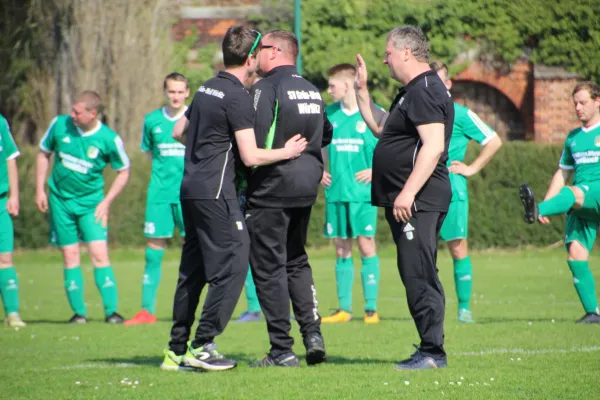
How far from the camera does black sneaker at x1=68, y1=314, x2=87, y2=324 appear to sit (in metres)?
11.2

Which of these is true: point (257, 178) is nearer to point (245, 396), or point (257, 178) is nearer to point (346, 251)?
point (245, 396)

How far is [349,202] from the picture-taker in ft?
37.3

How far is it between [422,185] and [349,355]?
196 cm

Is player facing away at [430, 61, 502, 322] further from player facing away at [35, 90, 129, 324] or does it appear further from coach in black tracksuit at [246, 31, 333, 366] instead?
player facing away at [35, 90, 129, 324]

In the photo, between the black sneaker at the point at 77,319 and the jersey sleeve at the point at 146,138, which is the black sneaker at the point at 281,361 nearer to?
the black sneaker at the point at 77,319

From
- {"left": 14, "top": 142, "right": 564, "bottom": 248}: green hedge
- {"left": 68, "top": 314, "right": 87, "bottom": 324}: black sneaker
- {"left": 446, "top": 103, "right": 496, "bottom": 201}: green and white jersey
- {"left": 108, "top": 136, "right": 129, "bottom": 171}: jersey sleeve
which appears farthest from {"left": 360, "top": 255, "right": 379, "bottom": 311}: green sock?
{"left": 14, "top": 142, "right": 564, "bottom": 248}: green hedge

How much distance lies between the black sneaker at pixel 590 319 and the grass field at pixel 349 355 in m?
0.12

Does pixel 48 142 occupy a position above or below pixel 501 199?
above

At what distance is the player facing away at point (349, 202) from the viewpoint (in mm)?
11258

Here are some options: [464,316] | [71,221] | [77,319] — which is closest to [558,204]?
[464,316]

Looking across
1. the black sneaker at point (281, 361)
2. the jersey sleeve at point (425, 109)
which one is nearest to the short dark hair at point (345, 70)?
the jersey sleeve at point (425, 109)

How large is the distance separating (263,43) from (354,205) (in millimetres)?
3909

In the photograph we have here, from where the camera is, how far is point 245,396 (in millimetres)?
6301

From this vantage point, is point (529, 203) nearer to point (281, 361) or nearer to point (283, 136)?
point (283, 136)
